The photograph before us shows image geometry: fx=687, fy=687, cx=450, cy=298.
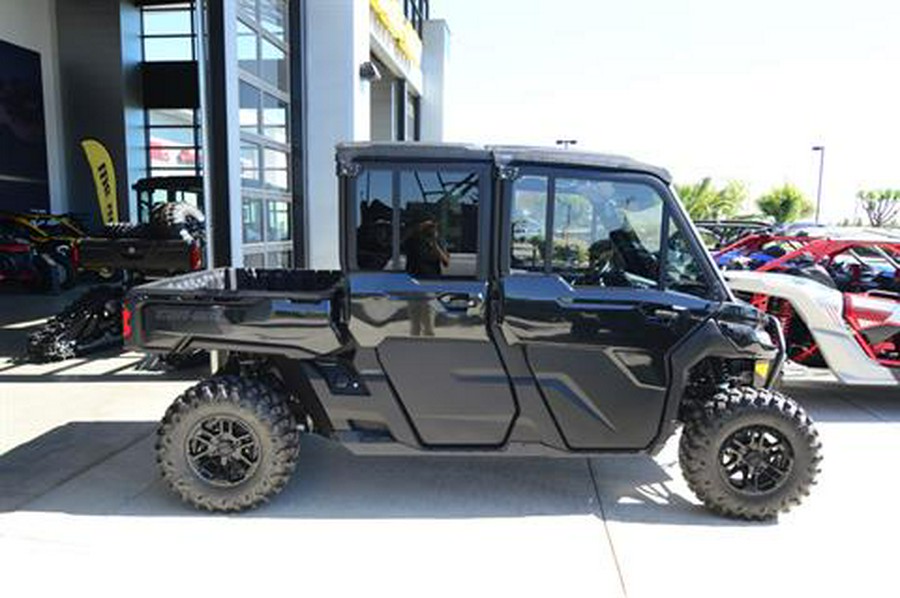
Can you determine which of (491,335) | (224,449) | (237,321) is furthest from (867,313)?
(224,449)

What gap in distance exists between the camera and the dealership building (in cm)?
670

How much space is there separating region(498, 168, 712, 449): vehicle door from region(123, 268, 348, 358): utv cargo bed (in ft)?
3.16

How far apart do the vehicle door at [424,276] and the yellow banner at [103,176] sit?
14.5 meters

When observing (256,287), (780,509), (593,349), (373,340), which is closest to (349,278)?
(373,340)

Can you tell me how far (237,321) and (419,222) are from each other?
111 cm

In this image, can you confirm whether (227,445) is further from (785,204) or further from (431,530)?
(785,204)

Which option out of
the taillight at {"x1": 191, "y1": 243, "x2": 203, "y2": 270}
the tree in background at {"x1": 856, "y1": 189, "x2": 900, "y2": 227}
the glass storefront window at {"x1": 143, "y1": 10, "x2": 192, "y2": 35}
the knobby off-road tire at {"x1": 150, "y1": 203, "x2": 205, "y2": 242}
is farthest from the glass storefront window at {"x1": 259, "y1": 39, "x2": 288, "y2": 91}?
the tree in background at {"x1": 856, "y1": 189, "x2": 900, "y2": 227}

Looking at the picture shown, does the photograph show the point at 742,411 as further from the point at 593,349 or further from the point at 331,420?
the point at 331,420

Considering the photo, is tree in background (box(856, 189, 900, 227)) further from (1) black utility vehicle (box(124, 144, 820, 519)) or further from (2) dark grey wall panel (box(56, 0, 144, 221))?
(1) black utility vehicle (box(124, 144, 820, 519))

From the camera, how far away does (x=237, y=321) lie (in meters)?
3.67

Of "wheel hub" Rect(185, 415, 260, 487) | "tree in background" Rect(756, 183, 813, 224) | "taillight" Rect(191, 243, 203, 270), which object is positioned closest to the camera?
"wheel hub" Rect(185, 415, 260, 487)

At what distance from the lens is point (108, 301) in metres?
7.72

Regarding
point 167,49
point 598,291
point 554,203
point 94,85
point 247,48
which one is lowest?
point 598,291

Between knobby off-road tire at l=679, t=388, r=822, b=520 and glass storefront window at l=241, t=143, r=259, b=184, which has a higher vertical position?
glass storefront window at l=241, t=143, r=259, b=184
